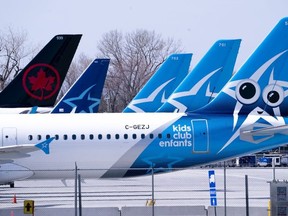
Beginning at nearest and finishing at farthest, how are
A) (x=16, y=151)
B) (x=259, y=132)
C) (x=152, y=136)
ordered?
(x=16, y=151)
(x=259, y=132)
(x=152, y=136)

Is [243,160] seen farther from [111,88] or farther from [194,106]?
[111,88]

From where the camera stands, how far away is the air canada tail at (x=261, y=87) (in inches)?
1341

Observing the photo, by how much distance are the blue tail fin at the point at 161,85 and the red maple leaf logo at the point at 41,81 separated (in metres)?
4.41

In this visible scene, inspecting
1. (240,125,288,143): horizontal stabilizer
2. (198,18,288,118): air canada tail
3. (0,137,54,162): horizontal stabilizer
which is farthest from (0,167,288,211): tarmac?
(198,18,288,118): air canada tail

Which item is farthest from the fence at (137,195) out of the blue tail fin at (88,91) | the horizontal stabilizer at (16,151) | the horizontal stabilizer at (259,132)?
the blue tail fin at (88,91)

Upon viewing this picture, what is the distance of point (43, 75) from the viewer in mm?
38344

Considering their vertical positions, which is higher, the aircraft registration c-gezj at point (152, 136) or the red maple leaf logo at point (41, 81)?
the red maple leaf logo at point (41, 81)

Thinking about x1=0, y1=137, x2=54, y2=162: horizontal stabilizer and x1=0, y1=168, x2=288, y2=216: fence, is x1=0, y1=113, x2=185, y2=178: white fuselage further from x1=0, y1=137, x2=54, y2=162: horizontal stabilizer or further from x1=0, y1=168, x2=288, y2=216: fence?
x1=0, y1=137, x2=54, y2=162: horizontal stabilizer

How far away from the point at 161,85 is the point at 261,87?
9.06 metres

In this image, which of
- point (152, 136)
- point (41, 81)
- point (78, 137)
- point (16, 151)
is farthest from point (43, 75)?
point (16, 151)

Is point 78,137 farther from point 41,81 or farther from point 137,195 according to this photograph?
point 41,81

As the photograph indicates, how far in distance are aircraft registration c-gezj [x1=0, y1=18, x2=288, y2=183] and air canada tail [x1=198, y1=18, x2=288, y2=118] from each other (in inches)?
1.4

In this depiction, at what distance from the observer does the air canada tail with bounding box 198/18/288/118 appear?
1341 inches

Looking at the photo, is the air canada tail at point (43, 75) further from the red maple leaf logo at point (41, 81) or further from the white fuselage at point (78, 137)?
the white fuselage at point (78, 137)
